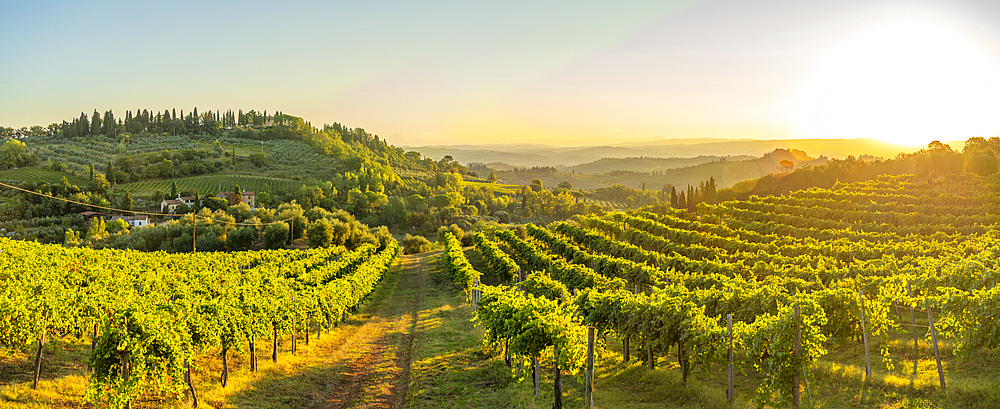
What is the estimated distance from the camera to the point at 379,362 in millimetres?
18656

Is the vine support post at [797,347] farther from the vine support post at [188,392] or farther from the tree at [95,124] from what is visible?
the tree at [95,124]

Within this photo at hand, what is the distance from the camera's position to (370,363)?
18.5m

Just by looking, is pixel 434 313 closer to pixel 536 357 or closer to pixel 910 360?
pixel 536 357

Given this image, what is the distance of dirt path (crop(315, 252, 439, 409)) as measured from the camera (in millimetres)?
14523

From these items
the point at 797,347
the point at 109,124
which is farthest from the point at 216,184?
the point at 797,347

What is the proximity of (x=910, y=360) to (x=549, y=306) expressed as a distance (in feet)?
34.9

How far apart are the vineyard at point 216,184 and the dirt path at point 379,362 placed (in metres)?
91.4

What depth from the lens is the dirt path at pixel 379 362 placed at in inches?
572

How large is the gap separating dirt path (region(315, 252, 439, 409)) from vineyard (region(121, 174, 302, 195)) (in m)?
91.4

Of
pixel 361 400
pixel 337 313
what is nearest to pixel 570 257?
pixel 337 313

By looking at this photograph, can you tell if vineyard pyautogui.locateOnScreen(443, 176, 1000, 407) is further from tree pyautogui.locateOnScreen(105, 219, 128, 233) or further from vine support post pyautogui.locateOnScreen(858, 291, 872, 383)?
tree pyautogui.locateOnScreen(105, 219, 128, 233)

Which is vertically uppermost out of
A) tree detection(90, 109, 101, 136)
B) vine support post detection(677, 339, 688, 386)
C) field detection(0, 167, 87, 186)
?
tree detection(90, 109, 101, 136)

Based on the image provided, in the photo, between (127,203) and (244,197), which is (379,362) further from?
(244,197)

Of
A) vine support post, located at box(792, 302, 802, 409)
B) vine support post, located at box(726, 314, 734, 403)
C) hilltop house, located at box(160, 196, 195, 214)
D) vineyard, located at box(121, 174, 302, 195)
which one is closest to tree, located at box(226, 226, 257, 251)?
hilltop house, located at box(160, 196, 195, 214)
